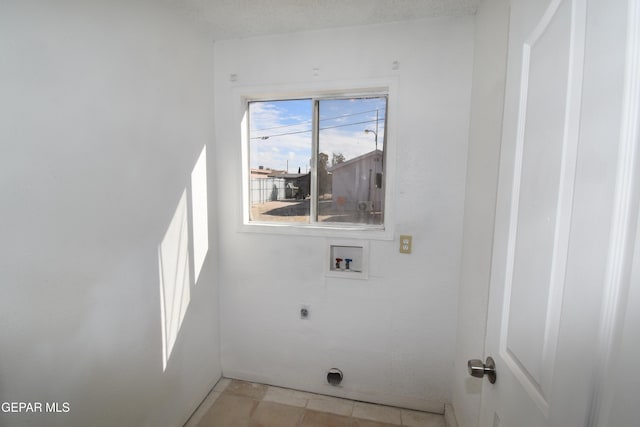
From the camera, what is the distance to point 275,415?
1788 mm

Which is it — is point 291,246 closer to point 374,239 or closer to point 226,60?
point 374,239

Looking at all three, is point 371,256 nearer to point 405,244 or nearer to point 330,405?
point 405,244

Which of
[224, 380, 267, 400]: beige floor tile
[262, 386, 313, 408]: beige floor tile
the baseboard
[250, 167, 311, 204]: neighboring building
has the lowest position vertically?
[224, 380, 267, 400]: beige floor tile

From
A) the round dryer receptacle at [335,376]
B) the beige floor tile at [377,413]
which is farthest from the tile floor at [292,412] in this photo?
the round dryer receptacle at [335,376]

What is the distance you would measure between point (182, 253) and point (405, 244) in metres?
1.49

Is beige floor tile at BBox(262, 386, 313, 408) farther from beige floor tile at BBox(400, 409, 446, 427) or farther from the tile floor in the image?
beige floor tile at BBox(400, 409, 446, 427)

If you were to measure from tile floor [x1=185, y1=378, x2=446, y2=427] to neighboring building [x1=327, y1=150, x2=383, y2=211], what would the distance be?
1448 mm

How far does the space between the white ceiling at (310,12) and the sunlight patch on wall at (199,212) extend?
84 centimetres

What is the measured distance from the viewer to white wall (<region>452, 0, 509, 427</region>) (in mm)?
1238

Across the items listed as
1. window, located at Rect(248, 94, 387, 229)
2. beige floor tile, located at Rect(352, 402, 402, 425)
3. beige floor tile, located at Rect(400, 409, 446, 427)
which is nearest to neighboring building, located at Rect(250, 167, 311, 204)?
window, located at Rect(248, 94, 387, 229)

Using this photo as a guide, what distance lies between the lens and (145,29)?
133 cm

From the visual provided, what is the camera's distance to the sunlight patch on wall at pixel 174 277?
151 cm

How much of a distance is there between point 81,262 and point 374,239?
5.17ft

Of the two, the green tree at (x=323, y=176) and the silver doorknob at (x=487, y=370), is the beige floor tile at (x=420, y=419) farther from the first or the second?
the green tree at (x=323, y=176)
